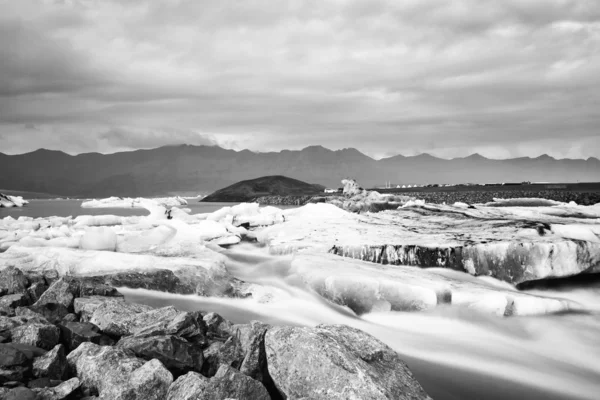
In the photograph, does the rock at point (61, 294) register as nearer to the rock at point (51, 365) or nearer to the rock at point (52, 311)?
the rock at point (52, 311)

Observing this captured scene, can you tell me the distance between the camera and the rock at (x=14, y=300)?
6.02 meters

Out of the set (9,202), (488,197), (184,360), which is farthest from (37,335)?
(9,202)

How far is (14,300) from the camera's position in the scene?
6.11 metres

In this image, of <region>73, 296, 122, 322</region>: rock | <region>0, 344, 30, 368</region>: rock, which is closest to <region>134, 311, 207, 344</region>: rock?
<region>0, 344, 30, 368</region>: rock

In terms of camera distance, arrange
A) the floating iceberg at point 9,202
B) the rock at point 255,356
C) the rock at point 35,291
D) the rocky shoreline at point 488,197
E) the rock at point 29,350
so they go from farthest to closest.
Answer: the floating iceberg at point 9,202, the rocky shoreline at point 488,197, the rock at point 35,291, the rock at point 29,350, the rock at point 255,356

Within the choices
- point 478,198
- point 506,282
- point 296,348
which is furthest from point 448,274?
point 478,198

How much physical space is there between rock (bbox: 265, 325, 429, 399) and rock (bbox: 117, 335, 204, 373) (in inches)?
35.5

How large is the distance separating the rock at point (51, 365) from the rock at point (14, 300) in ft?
7.88

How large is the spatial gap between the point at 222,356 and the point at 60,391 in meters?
1.59

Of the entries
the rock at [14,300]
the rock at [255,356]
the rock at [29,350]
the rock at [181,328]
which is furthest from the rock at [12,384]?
the rock at [14,300]

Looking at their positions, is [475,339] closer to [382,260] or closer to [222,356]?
[382,260]

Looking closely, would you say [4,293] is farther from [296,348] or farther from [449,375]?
[449,375]

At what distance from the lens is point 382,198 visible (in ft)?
87.9

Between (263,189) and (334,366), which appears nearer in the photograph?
(334,366)
